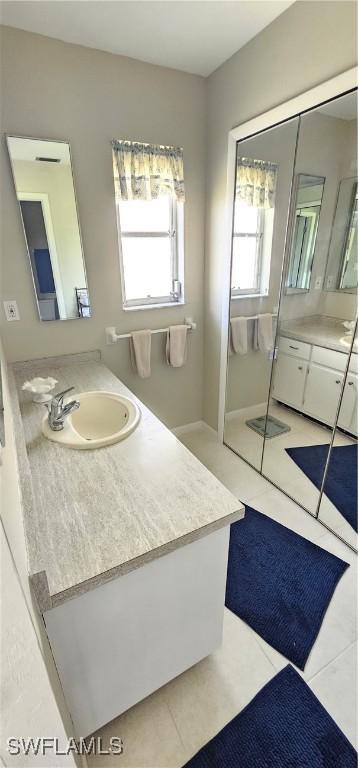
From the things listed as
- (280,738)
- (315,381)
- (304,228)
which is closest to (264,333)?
(315,381)

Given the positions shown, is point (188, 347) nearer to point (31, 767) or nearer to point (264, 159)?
point (264, 159)

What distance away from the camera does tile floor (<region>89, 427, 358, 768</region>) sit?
1.07m

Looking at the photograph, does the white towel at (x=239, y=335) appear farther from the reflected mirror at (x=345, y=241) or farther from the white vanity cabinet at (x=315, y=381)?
the reflected mirror at (x=345, y=241)

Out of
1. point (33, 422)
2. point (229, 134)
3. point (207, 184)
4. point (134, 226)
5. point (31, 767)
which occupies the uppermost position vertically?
point (229, 134)

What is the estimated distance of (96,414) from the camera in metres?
1.69

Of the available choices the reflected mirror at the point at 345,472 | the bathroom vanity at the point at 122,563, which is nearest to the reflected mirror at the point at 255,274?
the reflected mirror at the point at 345,472

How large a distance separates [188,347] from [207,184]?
1.13 m

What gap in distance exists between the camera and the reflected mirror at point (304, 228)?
5.69 feet

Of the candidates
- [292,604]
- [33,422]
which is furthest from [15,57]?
[292,604]

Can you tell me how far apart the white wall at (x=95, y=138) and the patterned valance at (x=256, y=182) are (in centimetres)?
30

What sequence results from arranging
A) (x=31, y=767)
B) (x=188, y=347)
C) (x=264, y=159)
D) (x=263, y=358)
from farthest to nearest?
A: (x=188, y=347) < (x=263, y=358) < (x=264, y=159) < (x=31, y=767)

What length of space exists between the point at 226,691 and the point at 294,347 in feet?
5.79

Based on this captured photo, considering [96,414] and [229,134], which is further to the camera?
[229,134]

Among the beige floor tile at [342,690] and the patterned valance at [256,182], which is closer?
the beige floor tile at [342,690]
